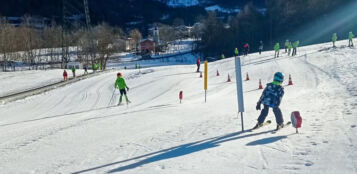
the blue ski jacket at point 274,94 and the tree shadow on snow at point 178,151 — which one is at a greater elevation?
the blue ski jacket at point 274,94

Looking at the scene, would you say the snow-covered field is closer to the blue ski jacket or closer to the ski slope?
the ski slope

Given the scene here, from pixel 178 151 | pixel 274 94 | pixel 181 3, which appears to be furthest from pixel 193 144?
pixel 181 3

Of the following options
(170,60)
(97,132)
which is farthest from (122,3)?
(97,132)

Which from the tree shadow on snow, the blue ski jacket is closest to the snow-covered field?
the tree shadow on snow

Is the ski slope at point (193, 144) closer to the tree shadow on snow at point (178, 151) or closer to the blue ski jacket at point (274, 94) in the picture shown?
the tree shadow on snow at point (178, 151)

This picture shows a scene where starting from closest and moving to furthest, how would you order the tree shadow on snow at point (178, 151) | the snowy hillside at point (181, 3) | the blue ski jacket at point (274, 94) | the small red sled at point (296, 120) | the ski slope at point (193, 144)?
the ski slope at point (193, 144) → the tree shadow on snow at point (178, 151) → the small red sled at point (296, 120) → the blue ski jacket at point (274, 94) → the snowy hillside at point (181, 3)

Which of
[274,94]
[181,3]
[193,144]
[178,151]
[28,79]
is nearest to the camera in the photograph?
[178,151]

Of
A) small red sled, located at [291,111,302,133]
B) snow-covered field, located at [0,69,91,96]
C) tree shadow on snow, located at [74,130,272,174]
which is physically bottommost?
tree shadow on snow, located at [74,130,272,174]

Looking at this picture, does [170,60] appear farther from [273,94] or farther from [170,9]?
[170,9]

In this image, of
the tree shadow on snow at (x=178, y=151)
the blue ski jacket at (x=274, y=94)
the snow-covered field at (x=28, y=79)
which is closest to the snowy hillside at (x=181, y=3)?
the snow-covered field at (x=28, y=79)

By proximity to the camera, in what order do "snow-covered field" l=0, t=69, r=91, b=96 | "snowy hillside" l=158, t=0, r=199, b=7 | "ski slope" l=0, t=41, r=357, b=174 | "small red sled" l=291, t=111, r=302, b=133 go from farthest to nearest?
"snowy hillside" l=158, t=0, r=199, b=7
"snow-covered field" l=0, t=69, r=91, b=96
"small red sled" l=291, t=111, r=302, b=133
"ski slope" l=0, t=41, r=357, b=174

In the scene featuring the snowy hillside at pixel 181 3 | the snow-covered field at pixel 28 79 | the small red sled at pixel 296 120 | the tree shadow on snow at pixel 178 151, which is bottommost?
the tree shadow on snow at pixel 178 151

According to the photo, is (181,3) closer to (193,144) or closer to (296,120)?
(296,120)

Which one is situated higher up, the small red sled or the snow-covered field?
the snow-covered field
